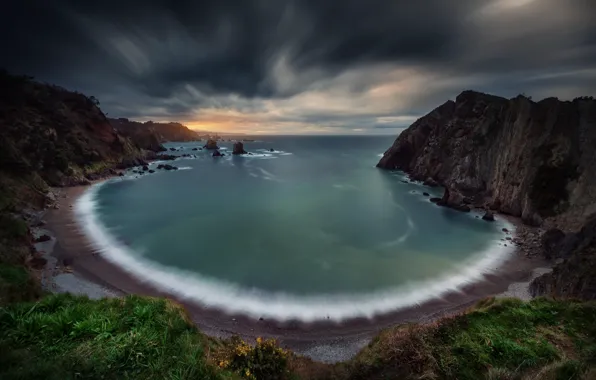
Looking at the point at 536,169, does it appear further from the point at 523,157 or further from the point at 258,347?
the point at 258,347

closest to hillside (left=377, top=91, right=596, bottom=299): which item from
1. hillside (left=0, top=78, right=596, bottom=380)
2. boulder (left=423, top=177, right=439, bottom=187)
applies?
boulder (left=423, top=177, right=439, bottom=187)

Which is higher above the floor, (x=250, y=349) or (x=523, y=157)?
(x=523, y=157)

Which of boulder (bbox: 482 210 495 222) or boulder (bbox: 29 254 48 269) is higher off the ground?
boulder (bbox: 29 254 48 269)

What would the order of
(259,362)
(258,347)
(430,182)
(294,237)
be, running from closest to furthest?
(259,362)
(258,347)
(294,237)
(430,182)

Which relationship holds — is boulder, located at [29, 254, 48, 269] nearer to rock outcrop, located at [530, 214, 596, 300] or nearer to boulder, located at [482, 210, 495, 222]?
rock outcrop, located at [530, 214, 596, 300]

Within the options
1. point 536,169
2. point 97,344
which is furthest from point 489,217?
point 97,344

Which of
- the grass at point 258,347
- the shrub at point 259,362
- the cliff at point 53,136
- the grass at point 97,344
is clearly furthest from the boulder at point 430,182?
the cliff at point 53,136
